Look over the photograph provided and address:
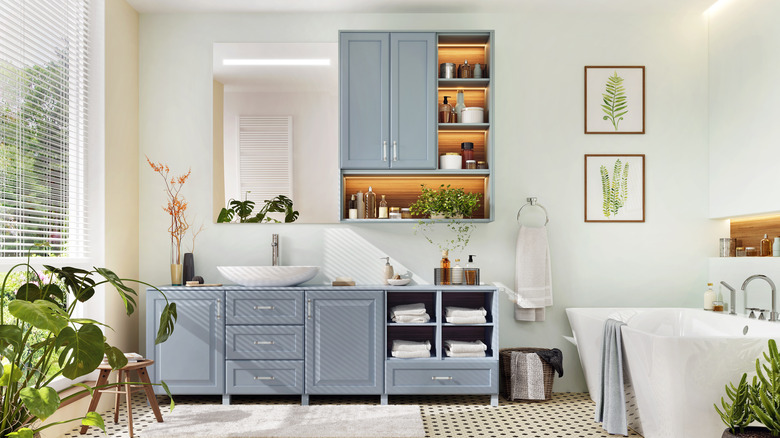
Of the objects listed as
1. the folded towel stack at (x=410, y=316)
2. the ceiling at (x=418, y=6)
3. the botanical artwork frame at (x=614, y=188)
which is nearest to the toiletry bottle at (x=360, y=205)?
the folded towel stack at (x=410, y=316)

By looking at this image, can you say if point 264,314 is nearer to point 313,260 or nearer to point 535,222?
point 313,260

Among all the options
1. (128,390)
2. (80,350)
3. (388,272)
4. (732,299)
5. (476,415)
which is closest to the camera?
(80,350)

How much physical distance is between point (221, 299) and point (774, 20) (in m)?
4.04

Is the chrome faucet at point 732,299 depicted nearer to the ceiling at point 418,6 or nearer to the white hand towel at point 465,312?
the white hand towel at point 465,312

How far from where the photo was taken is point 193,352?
4.21 meters

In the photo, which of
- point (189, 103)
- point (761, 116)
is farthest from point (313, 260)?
point (761, 116)

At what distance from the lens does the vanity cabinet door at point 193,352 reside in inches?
165

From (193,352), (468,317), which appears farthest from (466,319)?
(193,352)

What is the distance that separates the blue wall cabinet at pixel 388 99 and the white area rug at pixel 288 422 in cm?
170

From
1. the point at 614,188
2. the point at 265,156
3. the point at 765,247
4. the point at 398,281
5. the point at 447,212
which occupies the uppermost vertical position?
the point at 265,156

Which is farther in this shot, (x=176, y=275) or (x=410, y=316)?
(x=176, y=275)

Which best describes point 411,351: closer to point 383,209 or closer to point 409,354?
point 409,354

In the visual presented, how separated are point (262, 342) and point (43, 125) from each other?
1913 millimetres

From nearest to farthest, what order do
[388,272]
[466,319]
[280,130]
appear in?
[466,319]
[388,272]
[280,130]
